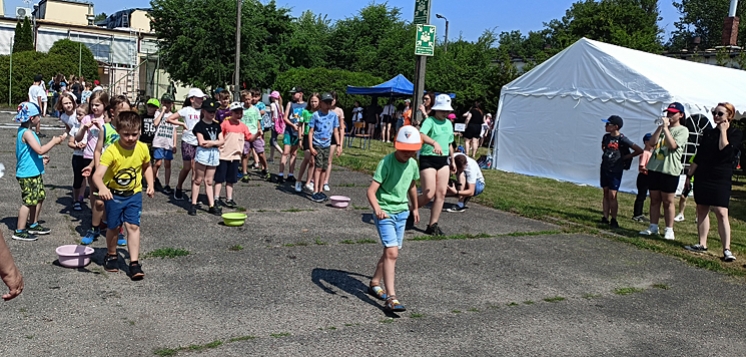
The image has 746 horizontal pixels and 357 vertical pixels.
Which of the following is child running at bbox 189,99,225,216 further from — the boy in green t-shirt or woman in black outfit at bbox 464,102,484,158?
woman in black outfit at bbox 464,102,484,158

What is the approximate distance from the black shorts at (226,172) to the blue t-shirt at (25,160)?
8.78 feet

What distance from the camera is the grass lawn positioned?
9078 millimetres

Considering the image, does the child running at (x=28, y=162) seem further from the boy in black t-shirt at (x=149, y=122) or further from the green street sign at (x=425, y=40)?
the green street sign at (x=425, y=40)

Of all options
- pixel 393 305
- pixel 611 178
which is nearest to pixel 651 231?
pixel 611 178

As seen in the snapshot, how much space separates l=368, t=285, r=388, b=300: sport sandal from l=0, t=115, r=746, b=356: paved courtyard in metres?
0.08

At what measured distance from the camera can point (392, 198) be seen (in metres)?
5.84

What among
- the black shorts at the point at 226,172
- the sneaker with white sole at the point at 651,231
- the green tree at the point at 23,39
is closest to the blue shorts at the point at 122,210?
the black shorts at the point at 226,172

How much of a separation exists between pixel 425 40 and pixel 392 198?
7.73 meters

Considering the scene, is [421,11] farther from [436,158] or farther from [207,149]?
[207,149]

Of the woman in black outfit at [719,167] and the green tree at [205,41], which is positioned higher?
the green tree at [205,41]

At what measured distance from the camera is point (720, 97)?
1666 centimetres

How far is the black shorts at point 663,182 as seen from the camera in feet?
30.5

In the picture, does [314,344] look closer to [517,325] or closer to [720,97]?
[517,325]

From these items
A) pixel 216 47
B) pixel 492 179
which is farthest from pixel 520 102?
pixel 216 47
